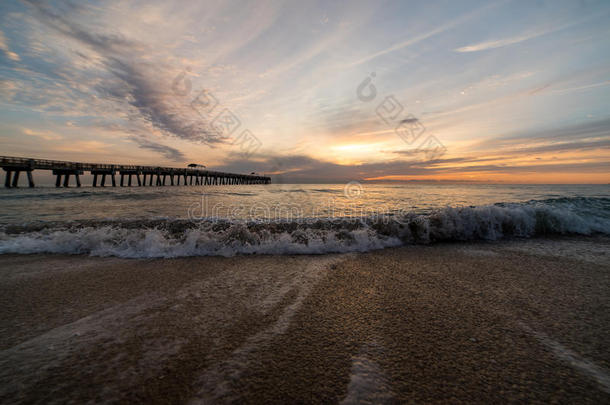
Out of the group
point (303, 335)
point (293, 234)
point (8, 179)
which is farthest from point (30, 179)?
point (303, 335)

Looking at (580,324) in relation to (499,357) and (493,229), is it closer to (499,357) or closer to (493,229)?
(499,357)

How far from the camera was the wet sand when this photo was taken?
128cm

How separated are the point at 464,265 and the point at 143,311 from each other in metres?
4.16

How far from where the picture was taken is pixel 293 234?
4875 millimetres

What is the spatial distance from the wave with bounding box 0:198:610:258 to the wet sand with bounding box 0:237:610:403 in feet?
2.89

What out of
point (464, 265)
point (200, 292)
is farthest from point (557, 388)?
point (200, 292)

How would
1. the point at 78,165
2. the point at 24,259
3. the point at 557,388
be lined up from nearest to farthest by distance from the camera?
the point at 557,388, the point at 24,259, the point at 78,165

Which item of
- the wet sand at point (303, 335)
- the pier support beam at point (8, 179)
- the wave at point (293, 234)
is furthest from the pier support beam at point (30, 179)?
the wet sand at point (303, 335)

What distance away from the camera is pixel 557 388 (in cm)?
131

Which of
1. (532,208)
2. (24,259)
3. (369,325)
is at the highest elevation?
(532,208)

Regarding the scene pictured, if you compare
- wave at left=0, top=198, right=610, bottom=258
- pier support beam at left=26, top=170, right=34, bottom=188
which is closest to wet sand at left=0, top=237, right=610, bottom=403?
wave at left=0, top=198, right=610, bottom=258

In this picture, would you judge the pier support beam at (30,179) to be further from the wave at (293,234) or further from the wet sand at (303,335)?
the wet sand at (303,335)

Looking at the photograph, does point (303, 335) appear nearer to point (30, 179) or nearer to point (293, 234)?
point (293, 234)

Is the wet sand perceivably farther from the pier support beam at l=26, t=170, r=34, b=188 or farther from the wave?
the pier support beam at l=26, t=170, r=34, b=188
